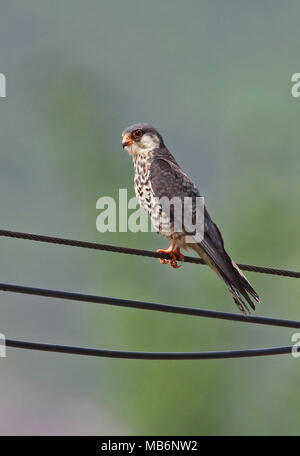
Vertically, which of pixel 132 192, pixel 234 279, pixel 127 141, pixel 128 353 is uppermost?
pixel 132 192

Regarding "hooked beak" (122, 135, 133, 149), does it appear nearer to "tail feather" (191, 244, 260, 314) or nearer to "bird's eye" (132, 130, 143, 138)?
"bird's eye" (132, 130, 143, 138)

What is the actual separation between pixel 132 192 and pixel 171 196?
106 feet

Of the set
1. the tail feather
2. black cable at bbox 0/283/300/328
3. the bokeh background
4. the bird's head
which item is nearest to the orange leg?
the tail feather

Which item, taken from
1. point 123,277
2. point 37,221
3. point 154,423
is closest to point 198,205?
point 154,423

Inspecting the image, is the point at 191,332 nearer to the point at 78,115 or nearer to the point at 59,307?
the point at 59,307

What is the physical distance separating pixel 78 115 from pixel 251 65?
627 inches

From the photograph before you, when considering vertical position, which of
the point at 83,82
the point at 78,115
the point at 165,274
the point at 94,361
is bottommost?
the point at 94,361

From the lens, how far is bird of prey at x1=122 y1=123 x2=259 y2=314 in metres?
8.61

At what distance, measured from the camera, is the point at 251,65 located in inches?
2879

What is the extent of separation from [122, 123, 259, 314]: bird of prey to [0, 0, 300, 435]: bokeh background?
19659 mm

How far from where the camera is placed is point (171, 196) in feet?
31.3

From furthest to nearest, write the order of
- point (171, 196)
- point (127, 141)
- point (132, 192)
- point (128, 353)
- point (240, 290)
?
point (132, 192)
point (127, 141)
point (171, 196)
point (240, 290)
point (128, 353)

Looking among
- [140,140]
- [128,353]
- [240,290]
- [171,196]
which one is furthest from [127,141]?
[128,353]

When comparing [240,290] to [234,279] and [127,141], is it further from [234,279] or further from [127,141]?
[127,141]
